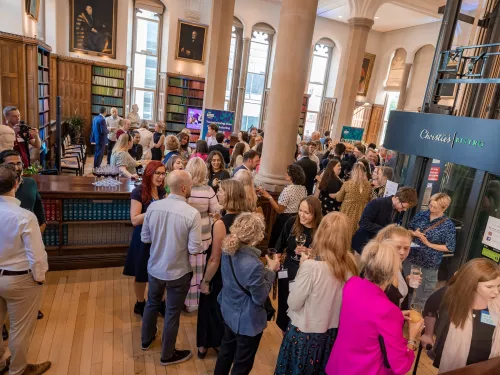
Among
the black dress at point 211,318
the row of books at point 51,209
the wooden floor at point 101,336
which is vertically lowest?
the wooden floor at point 101,336

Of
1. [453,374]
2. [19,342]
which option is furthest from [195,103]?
[453,374]

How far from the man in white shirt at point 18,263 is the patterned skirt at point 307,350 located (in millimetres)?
1643

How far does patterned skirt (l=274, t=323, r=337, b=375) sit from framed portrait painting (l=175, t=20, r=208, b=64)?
12414 millimetres

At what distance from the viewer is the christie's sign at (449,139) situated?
263 centimetres

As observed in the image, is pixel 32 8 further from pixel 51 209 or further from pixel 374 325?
pixel 374 325

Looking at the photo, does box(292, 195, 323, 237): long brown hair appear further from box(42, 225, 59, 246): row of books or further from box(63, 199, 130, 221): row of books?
box(42, 225, 59, 246): row of books

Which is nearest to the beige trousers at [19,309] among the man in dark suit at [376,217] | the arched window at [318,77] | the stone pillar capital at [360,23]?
the man in dark suit at [376,217]

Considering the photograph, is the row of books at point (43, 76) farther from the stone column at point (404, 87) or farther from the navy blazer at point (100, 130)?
the stone column at point (404, 87)

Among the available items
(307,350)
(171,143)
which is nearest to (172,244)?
(307,350)

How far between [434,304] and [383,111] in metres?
16.9


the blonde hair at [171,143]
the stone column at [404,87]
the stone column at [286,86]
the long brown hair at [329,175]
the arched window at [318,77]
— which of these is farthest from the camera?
the arched window at [318,77]

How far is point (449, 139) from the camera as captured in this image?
285 cm

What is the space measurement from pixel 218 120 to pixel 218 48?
6.77ft

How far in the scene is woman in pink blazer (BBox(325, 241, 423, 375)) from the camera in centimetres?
162
